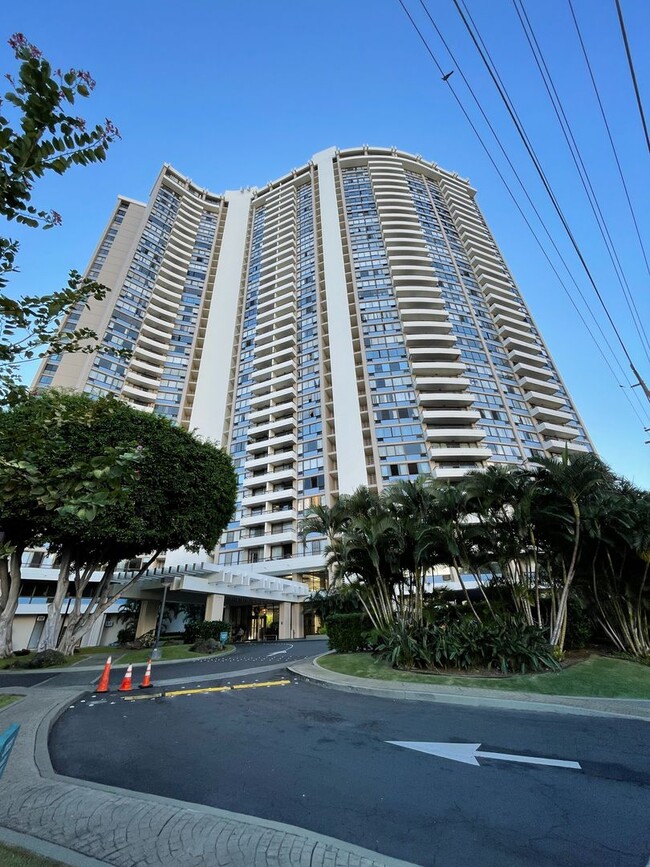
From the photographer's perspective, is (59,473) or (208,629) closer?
(59,473)

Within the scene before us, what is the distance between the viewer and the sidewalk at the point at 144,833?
3084 millimetres

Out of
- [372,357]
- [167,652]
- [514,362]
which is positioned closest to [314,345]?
[372,357]

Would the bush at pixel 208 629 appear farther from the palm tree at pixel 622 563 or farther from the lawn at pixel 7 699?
the palm tree at pixel 622 563

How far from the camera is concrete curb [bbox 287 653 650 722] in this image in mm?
8383

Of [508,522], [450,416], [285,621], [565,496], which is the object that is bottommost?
[285,621]

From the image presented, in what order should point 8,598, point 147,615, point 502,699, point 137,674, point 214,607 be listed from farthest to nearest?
point 147,615, point 214,607, point 8,598, point 137,674, point 502,699

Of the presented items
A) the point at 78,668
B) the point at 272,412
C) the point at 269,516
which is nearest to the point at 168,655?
the point at 78,668

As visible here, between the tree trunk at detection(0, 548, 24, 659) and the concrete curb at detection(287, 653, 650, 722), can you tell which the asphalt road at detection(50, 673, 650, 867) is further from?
the tree trunk at detection(0, 548, 24, 659)

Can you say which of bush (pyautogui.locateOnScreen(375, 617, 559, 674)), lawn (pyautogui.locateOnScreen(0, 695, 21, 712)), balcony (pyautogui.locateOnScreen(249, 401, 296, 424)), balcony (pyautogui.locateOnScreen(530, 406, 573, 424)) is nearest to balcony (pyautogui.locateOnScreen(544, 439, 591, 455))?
balcony (pyautogui.locateOnScreen(530, 406, 573, 424))

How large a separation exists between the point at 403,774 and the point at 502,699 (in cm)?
576

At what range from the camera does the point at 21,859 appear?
119 inches

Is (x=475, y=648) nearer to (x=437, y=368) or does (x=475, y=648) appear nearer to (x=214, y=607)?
(x=214, y=607)

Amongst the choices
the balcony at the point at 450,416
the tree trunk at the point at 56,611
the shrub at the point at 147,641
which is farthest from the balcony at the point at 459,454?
the tree trunk at the point at 56,611

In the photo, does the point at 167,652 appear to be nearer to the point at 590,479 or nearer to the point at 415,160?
the point at 590,479
